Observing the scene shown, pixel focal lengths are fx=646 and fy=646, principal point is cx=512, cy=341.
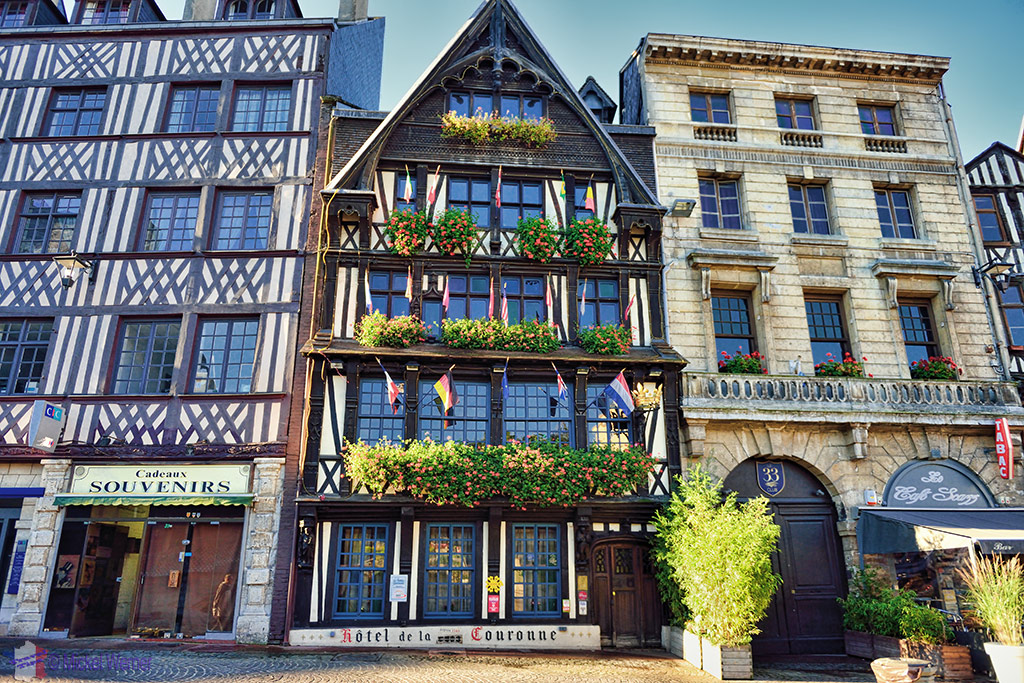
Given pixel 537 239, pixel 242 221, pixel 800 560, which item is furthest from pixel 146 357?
pixel 800 560

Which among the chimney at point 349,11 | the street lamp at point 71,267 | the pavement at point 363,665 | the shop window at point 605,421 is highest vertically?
the chimney at point 349,11

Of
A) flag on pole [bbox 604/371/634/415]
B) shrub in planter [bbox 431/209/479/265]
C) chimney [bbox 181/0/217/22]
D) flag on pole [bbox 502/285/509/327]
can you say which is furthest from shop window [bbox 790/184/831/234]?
chimney [bbox 181/0/217/22]

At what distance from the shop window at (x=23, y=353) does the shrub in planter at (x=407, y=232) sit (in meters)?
7.91

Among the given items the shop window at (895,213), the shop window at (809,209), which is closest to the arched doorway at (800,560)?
the shop window at (809,209)

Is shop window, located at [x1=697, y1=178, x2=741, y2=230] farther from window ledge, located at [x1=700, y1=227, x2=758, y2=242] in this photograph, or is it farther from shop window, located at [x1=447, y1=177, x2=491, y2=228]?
shop window, located at [x1=447, y1=177, x2=491, y2=228]

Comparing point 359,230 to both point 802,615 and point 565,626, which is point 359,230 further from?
point 802,615

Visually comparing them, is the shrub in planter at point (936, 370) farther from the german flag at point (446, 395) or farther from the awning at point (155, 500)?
the awning at point (155, 500)

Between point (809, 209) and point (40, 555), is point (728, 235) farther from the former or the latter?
point (40, 555)

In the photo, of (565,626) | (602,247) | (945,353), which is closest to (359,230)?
(602,247)

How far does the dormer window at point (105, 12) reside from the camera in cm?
1748

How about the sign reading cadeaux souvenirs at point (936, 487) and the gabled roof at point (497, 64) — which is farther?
the gabled roof at point (497, 64)

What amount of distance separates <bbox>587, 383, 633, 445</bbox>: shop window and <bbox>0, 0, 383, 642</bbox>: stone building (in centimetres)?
652

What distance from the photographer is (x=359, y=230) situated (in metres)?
14.9

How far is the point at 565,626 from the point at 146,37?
17518 millimetres
